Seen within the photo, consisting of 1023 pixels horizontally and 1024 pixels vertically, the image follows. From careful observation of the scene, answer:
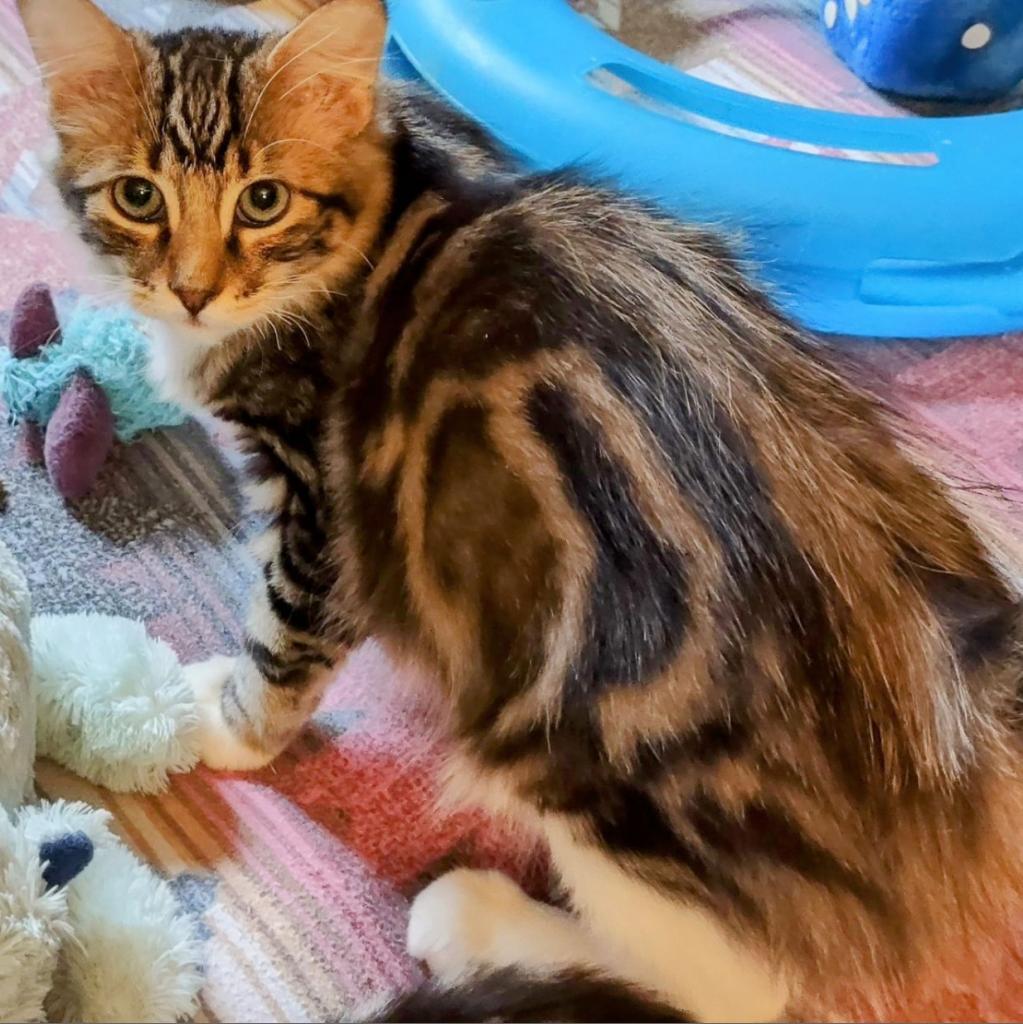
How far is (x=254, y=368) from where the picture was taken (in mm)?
1049

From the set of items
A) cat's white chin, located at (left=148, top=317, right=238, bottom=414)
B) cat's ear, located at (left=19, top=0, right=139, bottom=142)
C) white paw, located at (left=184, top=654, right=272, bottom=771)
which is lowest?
white paw, located at (left=184, top=654, right=272, bottom=771)

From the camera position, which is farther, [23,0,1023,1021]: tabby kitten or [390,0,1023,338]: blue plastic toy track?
[390,0,1023,338]: blue plastic toy track

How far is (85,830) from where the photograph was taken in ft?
3.44

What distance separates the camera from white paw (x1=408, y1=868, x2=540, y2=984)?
103 centimetres

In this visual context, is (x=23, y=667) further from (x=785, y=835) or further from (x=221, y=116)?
(x=785, y=835)

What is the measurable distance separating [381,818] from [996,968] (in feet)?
1.93

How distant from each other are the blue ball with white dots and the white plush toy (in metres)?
1.40

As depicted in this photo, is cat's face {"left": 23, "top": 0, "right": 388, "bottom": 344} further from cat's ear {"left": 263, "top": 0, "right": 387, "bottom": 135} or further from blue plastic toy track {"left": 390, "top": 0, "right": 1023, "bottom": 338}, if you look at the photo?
blue plastic toy track {"left": 390, "top": 0, "right": 1023, "bottom": 338}

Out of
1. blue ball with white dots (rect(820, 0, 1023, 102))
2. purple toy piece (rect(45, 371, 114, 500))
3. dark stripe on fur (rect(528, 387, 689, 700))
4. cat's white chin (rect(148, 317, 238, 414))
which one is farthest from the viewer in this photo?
blue ball with white dots (rect(820, 0, 1023, 102))

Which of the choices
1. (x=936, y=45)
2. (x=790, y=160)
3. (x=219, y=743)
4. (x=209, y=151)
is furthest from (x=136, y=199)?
(x=936, y=45)

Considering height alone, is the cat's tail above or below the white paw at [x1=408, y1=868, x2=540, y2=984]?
above

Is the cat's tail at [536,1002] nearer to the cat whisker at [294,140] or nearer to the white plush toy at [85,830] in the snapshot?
the white plush toy at [85,830]

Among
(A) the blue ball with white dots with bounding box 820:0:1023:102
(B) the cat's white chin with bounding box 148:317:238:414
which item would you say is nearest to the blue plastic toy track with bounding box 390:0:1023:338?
(A) the blue ball with white dots with bounding box 820:0:1023:102

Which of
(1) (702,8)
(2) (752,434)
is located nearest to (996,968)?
(2) (752,434)
